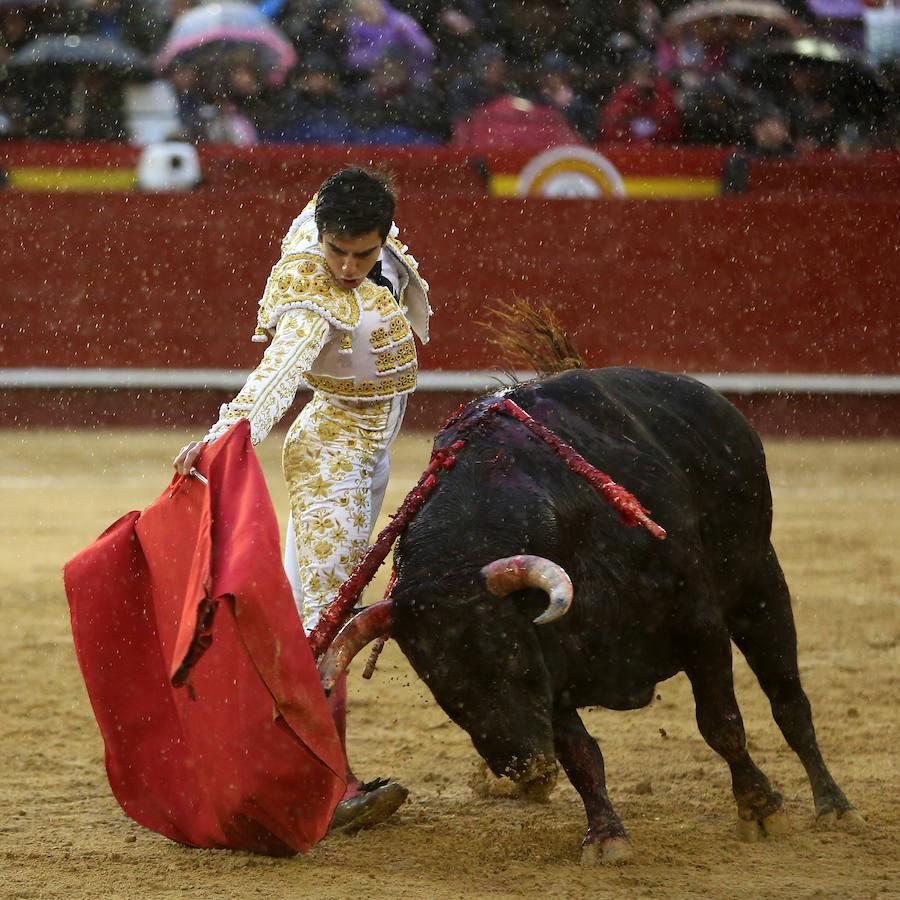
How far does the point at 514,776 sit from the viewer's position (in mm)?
2361

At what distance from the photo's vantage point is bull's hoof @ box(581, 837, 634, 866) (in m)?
2.53

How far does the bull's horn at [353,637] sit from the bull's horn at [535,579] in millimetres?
173

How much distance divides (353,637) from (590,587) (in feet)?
1.22

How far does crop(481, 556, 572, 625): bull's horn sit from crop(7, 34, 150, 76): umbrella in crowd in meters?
6.25

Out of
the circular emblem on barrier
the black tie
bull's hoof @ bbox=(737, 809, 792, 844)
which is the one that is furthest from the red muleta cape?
the circular emblem on barrier

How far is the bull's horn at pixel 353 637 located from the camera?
2412mm

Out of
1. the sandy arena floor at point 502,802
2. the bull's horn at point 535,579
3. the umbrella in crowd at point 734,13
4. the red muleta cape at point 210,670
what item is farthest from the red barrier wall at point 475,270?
the bull's horn at point 535,579

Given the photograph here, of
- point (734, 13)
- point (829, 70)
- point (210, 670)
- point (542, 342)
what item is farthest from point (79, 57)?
point (210, 670)

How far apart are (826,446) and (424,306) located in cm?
482

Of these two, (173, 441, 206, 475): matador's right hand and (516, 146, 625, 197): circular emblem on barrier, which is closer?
(173, 441, 206, 475): matador's right hand

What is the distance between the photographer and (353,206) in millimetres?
2578

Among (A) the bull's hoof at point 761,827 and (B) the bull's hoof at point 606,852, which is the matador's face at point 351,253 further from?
(A) the bull's hoof at point 761,827

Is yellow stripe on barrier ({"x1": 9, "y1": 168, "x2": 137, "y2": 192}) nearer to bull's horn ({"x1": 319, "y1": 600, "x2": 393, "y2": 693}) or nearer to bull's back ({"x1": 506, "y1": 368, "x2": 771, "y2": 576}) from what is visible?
bull's back ({"x1": 506, "y1": 368, "x2": 771, "y2": 576})

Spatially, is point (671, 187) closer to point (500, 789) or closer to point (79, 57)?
point (79, 57)
